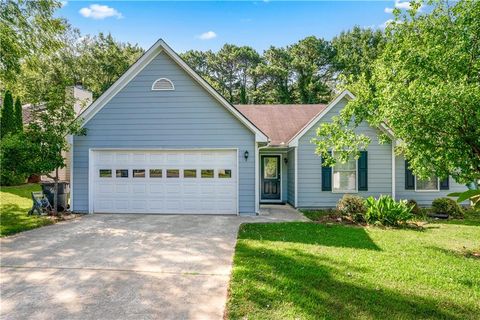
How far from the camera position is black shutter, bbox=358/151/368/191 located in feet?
38.5

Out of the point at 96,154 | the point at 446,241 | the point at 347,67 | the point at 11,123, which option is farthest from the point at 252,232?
the point at 347,67

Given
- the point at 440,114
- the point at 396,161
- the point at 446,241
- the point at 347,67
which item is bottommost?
the point at 446,241

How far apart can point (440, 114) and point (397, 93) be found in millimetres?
964

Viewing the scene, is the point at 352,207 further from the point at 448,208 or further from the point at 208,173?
the point at 208,173

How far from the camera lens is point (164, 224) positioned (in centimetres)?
875

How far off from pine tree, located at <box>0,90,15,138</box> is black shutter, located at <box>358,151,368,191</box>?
19.1 metres

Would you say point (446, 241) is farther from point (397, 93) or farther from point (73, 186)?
point (73, 186)

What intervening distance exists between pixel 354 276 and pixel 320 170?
7311 millimetres

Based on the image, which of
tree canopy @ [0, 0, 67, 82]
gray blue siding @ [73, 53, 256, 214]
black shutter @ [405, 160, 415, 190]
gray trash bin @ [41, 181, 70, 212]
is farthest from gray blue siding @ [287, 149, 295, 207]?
tree canopy @ [0, 0, 67, 82]

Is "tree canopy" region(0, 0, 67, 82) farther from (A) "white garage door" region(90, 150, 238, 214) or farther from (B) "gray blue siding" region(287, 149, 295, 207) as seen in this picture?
(B) "gray blue siding" region(287, 149, 295, 207)

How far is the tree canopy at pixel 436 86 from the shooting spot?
19.6ft

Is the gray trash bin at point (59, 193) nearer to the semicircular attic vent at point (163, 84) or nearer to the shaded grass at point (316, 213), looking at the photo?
the semicircular attic vent at point (163, 84)

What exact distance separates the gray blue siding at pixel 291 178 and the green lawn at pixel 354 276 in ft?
14.5

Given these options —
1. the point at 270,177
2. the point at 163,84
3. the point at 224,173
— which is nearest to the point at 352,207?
the point at 224,173
